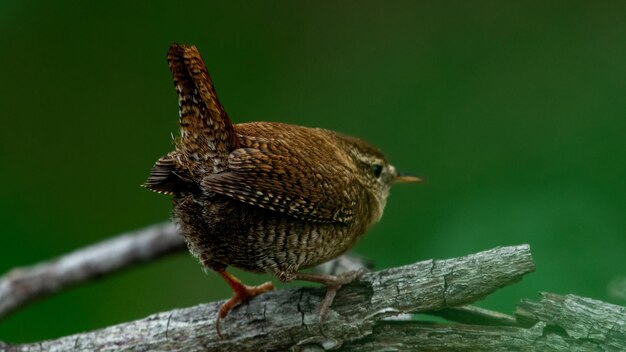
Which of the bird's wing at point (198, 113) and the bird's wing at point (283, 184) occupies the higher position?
the bird's wing at point (198, 113)

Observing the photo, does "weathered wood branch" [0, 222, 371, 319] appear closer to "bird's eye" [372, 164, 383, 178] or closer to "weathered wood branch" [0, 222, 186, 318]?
"weathered wood branch" [0, 222, 186, 318]

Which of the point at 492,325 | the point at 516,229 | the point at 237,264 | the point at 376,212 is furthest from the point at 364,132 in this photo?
the point at 492,325

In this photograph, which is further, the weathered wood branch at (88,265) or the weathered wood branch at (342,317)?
the weathered wood branch at (88,265)

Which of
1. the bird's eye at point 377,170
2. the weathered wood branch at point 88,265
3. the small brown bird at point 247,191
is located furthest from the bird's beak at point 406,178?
the small brown bird at point 247,191

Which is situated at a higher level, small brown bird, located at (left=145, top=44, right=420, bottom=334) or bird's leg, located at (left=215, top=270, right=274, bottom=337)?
small brown bird, located at (left=145, top=44, right=420, bottom=334)

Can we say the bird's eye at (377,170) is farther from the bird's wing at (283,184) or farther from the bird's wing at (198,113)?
the bird's wing at (198,113)

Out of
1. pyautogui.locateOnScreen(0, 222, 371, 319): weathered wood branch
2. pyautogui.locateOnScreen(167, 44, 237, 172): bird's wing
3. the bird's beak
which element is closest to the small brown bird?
pyautogui.locateOnScreen(167, 44, 237, 172): bird's wing
